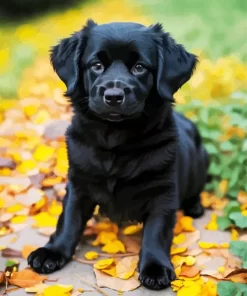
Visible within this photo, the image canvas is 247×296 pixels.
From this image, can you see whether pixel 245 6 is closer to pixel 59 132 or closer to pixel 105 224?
pixel 59 132

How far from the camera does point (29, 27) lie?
8.27 metres

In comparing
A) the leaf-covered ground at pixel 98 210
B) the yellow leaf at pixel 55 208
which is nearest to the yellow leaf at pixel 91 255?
the leaf-covered ground at pixel 98 210

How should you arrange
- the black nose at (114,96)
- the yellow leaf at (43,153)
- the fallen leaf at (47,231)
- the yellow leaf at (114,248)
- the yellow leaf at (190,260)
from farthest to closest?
the yellow leaf at (43,153), the fallen leaf at (47,231), the yellow leaf at (114,248), the yellow leaf at (190,260), the black nose at (114,96)

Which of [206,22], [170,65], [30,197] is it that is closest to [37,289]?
[30,197]

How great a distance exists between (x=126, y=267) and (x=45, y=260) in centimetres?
40

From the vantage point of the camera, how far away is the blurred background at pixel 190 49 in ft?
13.5

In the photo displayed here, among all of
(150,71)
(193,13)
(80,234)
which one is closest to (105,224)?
(80,234)

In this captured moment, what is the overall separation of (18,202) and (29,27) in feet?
16.2

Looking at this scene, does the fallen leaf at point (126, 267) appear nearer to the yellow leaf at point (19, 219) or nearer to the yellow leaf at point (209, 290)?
the yellow leaf at point (209, 290)

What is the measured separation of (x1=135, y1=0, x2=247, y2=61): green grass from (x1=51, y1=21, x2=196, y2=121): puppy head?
10.3 ft

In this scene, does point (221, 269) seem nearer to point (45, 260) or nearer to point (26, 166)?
point (45, 260)

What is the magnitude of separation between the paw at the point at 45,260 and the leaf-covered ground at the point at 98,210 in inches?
1.7

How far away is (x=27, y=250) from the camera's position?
324 cm

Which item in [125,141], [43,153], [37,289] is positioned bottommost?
[37,289]
